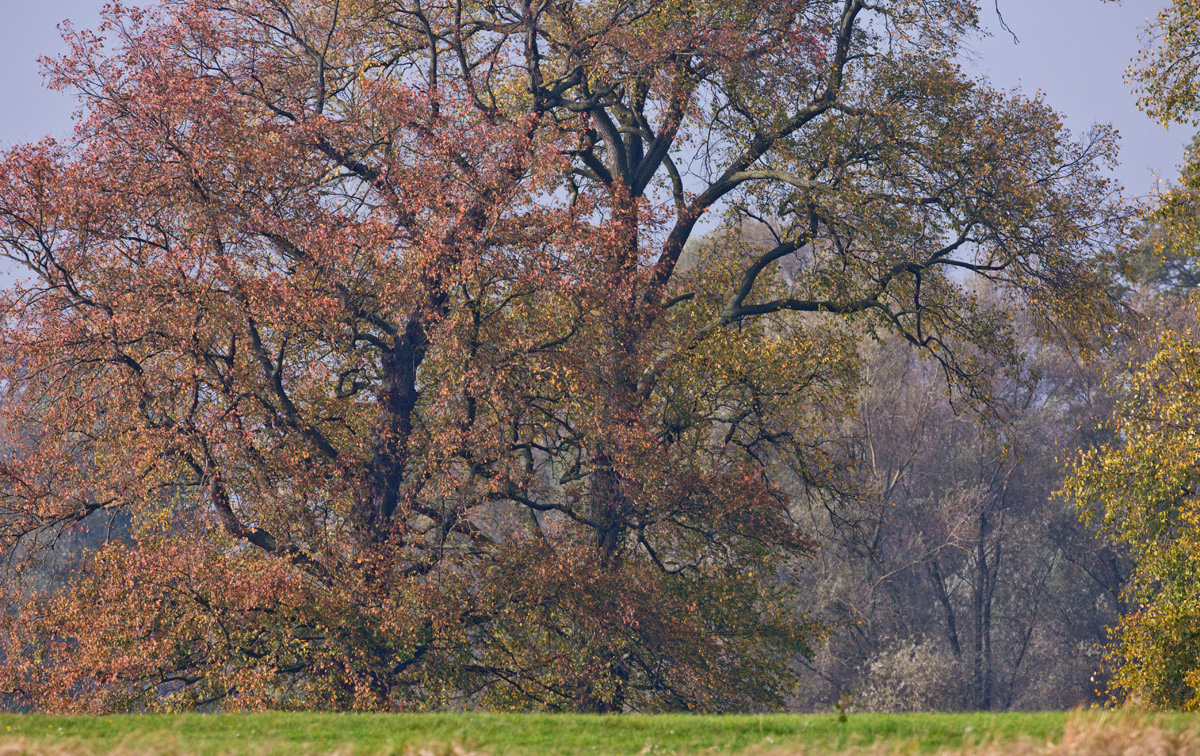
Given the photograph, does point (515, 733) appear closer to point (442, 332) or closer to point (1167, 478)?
point (442, 332)

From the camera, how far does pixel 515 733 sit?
8.30 m

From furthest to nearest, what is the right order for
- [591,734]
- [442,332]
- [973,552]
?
[973,552], [442,332], [591,734]

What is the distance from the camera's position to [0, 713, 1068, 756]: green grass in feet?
24.2

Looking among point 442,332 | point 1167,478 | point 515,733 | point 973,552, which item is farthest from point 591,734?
point 973,552

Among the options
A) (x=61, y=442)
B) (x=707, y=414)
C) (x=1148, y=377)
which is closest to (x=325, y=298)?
(x=61, y=442)

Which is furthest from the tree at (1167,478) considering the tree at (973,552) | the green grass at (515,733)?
the tree at (973,552)

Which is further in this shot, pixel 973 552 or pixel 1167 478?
pixel 973 552

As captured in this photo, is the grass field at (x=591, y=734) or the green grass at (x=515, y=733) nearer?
the grass field at (x=591, y=734)

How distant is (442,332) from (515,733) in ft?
24.2

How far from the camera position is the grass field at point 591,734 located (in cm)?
705

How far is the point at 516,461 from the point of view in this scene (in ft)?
51.9

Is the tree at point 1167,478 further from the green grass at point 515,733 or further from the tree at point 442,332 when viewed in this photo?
the green grass at point 515,733

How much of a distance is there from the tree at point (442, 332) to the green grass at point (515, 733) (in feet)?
17.4

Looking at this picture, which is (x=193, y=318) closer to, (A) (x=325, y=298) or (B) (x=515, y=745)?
(A) (x=325, y=298)
